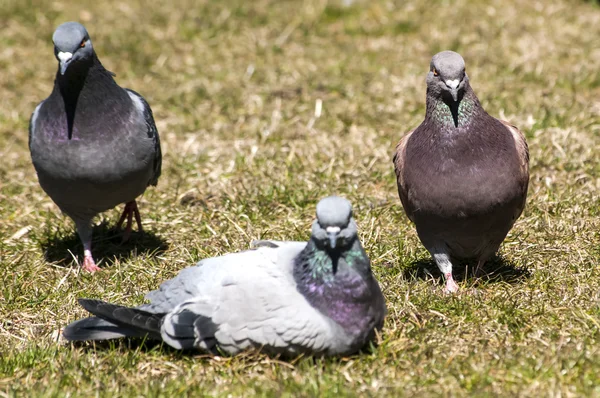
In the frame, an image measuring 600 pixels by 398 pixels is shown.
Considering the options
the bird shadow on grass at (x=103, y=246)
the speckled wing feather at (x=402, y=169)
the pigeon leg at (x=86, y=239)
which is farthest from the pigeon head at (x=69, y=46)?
the speckled wing feather at (x=402, y=169)

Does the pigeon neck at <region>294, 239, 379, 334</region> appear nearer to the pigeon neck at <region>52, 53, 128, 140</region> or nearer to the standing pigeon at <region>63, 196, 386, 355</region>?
the standing pigeon at <region>63, 196, 386, 355</region>

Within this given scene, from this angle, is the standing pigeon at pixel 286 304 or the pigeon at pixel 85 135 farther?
the pigeon at pixel 85 135

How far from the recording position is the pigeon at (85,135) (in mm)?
5461

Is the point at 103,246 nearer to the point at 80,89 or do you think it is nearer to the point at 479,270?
the point at 80,89

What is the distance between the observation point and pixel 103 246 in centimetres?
634

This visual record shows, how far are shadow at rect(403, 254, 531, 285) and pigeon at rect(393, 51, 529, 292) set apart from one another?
1.12 feet

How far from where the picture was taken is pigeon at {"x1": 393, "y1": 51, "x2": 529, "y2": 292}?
15.5 feet

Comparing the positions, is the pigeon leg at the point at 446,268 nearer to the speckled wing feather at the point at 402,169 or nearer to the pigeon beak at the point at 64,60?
the speckled wing feather at the point at 402,169

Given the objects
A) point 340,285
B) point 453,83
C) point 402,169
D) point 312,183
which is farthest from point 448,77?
point 312,183

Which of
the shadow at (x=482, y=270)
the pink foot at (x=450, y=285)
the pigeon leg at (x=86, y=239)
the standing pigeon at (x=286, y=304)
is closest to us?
the standing pigeon at (x=286, y=304)

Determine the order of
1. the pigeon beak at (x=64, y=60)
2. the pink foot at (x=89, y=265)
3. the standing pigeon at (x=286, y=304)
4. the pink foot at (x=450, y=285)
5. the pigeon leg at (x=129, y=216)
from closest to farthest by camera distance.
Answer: the standing pigeon at (x=286, y=304)
the pink foot at (x=450, y=285)
the pigeon beak at (x=64, y=60)
the pink foot at (x=89, y=265)
the pigeon leg at (x=129, y=216)

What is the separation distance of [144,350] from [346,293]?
1167 mm

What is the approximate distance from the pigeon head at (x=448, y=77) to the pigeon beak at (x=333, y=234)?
1196mm

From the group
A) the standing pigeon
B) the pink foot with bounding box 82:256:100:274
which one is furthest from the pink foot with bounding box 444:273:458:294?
the pink foot with bounding box 82:256:100:274
